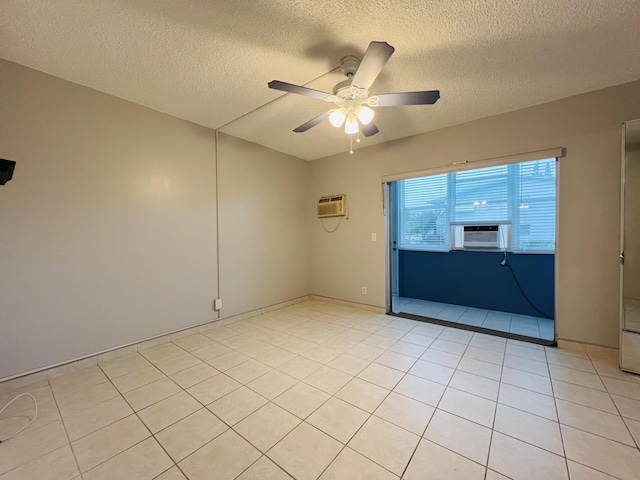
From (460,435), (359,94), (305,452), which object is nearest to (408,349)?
(460,435)

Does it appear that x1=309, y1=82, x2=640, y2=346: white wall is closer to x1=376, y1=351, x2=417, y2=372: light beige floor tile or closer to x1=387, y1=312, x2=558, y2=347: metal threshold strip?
x1=387, y1=312, x2=558, y2=347: metal threshold strip

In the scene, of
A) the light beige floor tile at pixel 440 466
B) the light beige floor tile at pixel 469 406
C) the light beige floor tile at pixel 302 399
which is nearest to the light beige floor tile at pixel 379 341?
the light beige floor tile at pixel 469 406

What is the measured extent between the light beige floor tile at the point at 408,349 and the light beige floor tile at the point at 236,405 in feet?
4.75

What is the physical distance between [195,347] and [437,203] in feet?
14.4

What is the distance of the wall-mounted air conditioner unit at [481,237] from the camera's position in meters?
4.02

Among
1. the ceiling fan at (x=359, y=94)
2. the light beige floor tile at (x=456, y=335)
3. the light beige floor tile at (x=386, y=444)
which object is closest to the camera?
the light beige floor tile at (x=386, y=444)

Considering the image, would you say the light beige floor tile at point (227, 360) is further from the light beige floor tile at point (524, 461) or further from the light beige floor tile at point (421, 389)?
the light beige floor tile at point (524, 461)

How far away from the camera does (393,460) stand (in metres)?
1.35

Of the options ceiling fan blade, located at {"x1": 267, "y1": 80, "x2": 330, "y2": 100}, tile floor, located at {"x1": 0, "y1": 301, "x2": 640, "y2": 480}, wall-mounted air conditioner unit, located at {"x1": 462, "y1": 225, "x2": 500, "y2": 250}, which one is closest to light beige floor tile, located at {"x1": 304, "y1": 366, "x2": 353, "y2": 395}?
tile floor, located at {"x1": 0, "y1": 301, "x2": 640, "y2": 480}

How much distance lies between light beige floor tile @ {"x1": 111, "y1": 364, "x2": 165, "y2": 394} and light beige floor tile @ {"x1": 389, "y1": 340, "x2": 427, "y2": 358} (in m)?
2.22

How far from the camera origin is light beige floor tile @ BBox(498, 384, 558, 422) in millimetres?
1705

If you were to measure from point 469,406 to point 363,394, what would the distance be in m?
0.73

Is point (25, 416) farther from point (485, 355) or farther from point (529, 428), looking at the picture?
point (485, 355)

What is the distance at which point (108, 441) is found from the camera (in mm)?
1492
